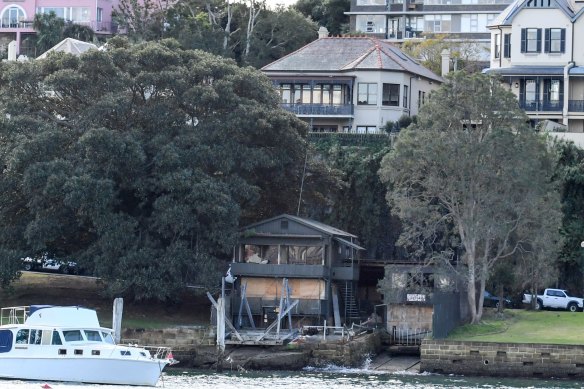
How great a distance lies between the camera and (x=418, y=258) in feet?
251

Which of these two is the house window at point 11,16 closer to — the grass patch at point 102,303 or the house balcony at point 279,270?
the grass patch at point 102,303

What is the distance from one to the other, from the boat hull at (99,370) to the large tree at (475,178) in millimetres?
18553

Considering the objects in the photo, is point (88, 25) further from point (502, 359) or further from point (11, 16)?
point (502, 359)

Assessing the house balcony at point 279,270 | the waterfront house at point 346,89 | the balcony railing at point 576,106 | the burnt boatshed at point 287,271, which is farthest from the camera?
the waterfront house at point 346,89

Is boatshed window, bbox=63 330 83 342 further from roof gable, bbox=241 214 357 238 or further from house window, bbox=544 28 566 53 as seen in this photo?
house window, bbox=544 28 566 53

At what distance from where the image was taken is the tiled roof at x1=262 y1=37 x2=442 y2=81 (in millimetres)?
94250

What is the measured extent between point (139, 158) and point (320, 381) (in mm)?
16447

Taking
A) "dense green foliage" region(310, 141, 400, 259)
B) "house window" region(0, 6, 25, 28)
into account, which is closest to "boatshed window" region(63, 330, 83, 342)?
"dense green foliage" region(310, 141, 400, 259)

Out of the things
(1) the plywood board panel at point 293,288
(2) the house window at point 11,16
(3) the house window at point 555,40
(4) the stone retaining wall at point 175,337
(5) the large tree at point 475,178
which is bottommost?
(4) the stone retaining wall at point 175,337

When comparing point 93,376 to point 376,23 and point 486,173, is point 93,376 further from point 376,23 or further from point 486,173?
point 376,23

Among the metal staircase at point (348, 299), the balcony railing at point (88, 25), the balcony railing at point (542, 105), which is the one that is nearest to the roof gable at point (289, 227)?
the metal staircase at point (348, 299)

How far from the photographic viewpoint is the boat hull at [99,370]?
55.1 metres

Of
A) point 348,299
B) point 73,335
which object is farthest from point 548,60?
point 73,335

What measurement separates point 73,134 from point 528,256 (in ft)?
74.5
